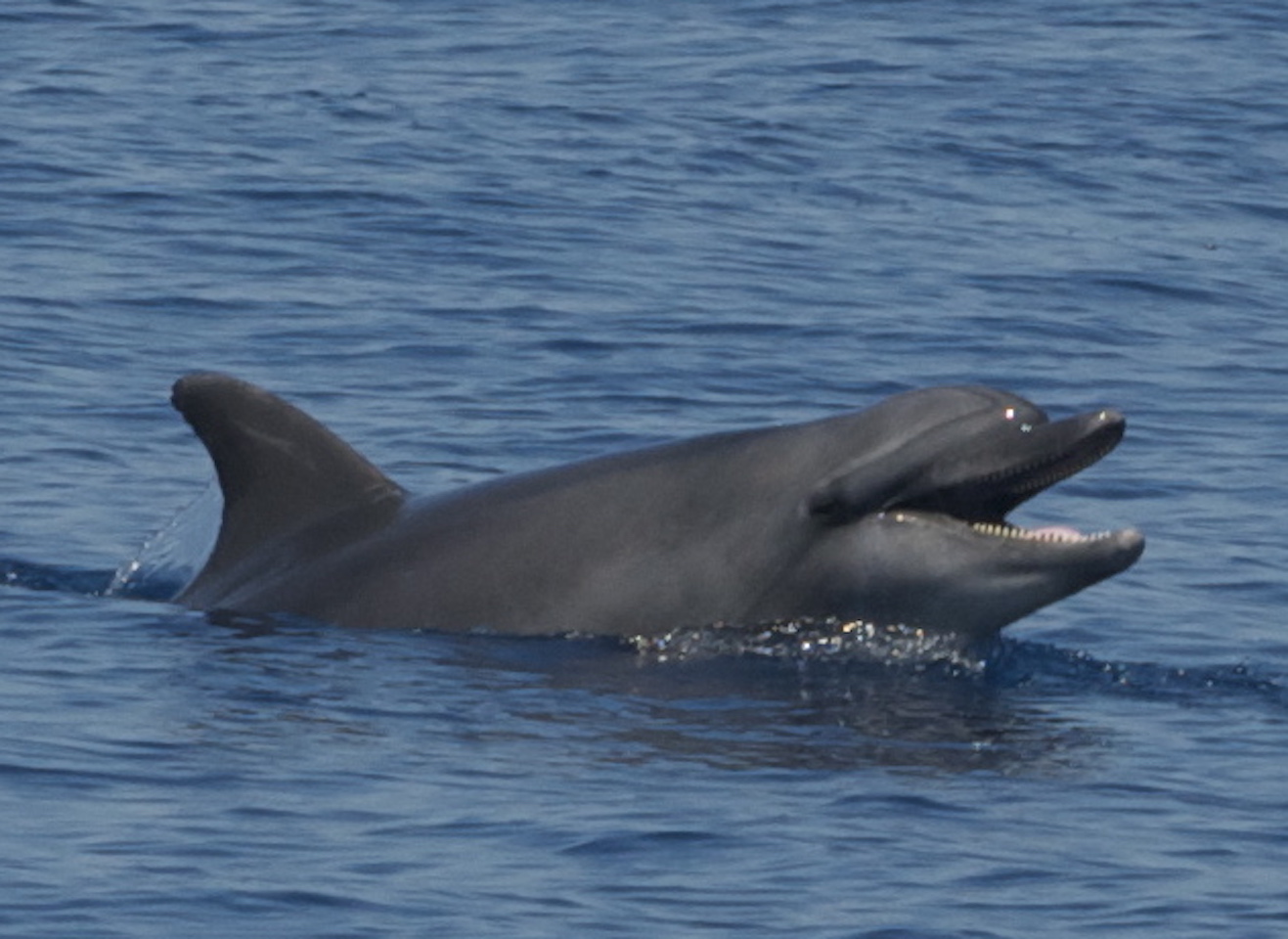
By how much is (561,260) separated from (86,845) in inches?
688

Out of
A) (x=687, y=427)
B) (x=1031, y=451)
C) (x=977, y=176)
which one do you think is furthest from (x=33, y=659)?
Result: (x=977, y=176)

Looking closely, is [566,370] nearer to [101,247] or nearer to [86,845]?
[101,247]

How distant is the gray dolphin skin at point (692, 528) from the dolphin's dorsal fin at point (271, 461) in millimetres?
12

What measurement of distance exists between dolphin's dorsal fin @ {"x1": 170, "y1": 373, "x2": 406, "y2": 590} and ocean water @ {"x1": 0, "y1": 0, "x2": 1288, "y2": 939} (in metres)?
0.78

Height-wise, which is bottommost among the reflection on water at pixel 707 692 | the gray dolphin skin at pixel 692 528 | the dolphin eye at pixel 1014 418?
the reflection on water at pixel 707 692

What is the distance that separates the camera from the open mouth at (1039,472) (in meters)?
17.3

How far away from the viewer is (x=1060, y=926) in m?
13.8

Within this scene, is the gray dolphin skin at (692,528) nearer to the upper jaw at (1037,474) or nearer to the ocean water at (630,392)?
the upper jaw at (1037,474)

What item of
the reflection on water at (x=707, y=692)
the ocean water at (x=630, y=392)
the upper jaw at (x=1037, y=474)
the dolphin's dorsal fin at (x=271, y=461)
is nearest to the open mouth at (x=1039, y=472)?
the upper jaw at (x=1037, y=474)

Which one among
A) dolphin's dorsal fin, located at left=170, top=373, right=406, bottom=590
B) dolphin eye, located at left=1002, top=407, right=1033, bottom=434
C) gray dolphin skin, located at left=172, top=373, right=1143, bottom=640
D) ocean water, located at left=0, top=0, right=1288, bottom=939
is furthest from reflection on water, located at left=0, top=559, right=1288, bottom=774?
dolphin eye, located at left=1002, top=407, right=1033, bottom=434

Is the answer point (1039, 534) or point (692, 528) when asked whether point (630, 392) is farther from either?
point (1039, 534)

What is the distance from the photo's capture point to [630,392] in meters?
26.4

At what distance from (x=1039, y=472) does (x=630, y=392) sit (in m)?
9.22

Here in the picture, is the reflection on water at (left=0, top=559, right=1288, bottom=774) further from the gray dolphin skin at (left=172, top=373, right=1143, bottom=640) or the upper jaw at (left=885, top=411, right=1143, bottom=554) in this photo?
the upper jaw at (left=885, top=411, right=1143, bottom=554)
